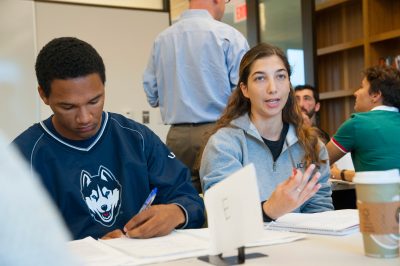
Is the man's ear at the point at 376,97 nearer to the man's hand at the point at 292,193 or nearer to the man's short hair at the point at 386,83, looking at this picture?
the man's short hair at the point at 386,83

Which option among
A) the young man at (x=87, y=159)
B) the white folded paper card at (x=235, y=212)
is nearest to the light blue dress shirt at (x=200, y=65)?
the young man at (x=87, y=159)

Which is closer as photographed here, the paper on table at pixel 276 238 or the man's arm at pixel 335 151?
the paper on table at pixel 276 238

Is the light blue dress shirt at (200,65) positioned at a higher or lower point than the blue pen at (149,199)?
higher

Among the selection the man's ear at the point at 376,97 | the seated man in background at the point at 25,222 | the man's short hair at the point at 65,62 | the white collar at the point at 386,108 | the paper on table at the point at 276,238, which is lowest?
the paper on table at the point at 276,238

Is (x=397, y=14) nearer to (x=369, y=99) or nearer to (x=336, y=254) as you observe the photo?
(x=369, y=99)

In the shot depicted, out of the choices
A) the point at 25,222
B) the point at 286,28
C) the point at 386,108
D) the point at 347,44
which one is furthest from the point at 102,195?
the point at 286,28

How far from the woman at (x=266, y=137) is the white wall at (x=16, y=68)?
96.5 inches

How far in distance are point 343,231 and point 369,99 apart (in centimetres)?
230

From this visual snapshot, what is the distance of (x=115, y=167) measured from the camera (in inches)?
58.6

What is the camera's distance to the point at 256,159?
1866 mm

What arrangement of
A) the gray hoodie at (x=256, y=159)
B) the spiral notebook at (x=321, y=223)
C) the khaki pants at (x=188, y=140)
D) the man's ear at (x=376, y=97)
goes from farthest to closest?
the man's ear at (x=376, y=97) < the khaki pants at (x=188, y=140) < the gray hoodie at (x=256, y=159) < the spiral notebook at (x=321, y=223)

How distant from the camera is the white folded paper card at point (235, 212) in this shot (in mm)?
875

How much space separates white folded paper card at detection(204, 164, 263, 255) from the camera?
0.88 meters

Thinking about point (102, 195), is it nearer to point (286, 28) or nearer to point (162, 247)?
point (162, 247)
